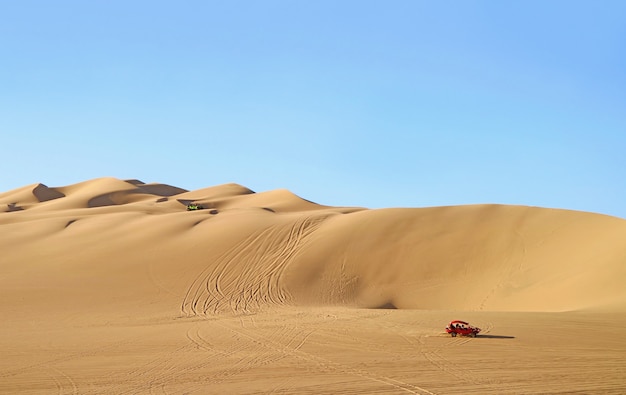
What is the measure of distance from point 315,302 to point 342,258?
13.7ft

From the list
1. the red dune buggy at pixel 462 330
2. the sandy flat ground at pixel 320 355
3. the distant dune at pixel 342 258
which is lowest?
the sandy flat ground at pixel 320 355

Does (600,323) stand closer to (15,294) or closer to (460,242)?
(460,242)

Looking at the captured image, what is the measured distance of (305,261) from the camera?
2816 centimetres

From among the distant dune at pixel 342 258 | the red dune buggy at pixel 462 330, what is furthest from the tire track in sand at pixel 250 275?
the red dune buggy at pixel 462 330

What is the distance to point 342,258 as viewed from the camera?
94.0 feet

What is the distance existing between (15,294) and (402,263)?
50.3 ft

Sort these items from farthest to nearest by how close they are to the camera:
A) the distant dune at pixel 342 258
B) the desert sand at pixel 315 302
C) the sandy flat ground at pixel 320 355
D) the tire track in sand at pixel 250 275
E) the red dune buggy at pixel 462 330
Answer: the distant dune at pixel 342 258 < the tire track in sand at pixel 250 275 < the red dune buggy at pixel 462 330 < the desert sand at pixel 315 302 < the sandy flat ground at pixel 320 355

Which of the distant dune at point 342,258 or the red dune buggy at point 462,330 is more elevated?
the distant dune at point 342,258

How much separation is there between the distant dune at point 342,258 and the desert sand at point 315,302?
95 millimetres

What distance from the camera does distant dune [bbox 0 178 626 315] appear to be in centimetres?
2489

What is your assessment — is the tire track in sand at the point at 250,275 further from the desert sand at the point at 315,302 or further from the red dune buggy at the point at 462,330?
the red dune buggy at the point at 462,330

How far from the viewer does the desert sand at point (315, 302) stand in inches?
478

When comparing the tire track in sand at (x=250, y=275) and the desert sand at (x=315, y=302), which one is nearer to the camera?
the desert sand at (x=315, y=302)

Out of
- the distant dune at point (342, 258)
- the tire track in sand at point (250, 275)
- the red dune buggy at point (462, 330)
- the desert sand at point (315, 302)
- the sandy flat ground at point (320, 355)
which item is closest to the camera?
the sandy flat ground at point (320, 355)
